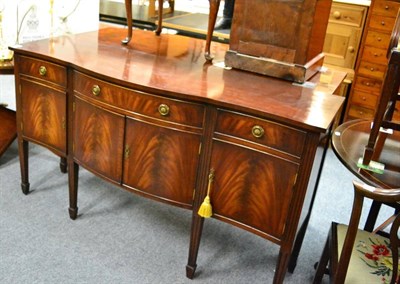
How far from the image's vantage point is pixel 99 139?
1860 mm

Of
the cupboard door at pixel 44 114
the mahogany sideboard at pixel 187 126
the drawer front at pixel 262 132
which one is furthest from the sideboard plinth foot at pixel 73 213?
the drawer front at pixel 262 132

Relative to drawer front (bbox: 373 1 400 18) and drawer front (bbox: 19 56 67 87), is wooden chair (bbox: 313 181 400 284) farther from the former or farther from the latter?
drawer front (bbox: 373 1 400 18)

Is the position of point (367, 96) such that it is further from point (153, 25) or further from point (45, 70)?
point (45, 70)

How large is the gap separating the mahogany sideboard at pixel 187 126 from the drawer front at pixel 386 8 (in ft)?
4.23

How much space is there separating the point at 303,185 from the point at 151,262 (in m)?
0.86

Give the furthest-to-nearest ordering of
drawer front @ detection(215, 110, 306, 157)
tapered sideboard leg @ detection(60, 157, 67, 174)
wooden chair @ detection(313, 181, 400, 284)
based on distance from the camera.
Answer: tapered sideboard leg @ detection(60, 157, 67, 174) < drawer front @ detection(215, 110, 306, 157) < wooden chair @ detection(313, 181, 400, 284)

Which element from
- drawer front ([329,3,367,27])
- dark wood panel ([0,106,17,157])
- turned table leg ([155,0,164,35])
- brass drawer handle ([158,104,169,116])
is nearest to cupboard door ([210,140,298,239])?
brass drawer handle ([158,104,169,116])

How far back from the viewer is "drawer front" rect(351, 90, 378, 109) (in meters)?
3.23

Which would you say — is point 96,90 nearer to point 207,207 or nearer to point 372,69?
point 207,207

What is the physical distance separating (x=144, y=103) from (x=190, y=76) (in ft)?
0.80

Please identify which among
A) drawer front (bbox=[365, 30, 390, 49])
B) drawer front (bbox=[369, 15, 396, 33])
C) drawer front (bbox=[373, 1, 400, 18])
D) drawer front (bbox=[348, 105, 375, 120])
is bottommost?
drawer front (bbox=[348, 105, 375, 120])

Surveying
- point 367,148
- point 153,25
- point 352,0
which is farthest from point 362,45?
point 367,148

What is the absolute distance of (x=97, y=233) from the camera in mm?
2133

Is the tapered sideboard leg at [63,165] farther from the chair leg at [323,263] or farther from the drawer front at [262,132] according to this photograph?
the chair leg at [323,263]
